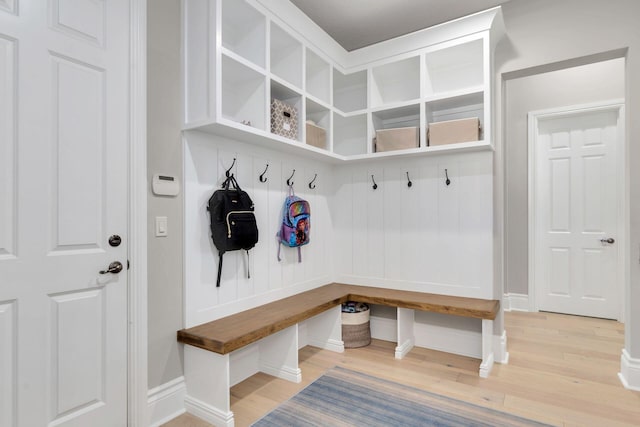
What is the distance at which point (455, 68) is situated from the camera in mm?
2844

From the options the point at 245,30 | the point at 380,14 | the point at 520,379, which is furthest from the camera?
the point at 380,14

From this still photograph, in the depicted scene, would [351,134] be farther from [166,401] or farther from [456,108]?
[166,401]

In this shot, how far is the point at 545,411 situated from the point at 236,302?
1906 millimetres

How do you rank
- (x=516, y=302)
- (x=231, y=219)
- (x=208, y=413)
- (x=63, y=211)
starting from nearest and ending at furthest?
1. (x=63, y=211)
2. (x=208, y=413)
3. (x=231, y=219)
4. (x=516, y=302)

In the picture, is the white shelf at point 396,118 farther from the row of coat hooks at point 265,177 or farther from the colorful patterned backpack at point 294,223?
the colorful patterned backpack at point 294,223

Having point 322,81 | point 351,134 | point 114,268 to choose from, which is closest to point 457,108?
point 351,134

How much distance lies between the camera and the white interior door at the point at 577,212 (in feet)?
12.0

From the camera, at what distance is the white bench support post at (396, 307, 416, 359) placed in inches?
106

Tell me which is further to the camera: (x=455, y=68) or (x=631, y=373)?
(x=455, y=68)

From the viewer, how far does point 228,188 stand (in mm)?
2223

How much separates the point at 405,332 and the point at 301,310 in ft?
3.17

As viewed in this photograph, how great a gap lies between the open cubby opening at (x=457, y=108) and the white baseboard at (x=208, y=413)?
7.86 ft

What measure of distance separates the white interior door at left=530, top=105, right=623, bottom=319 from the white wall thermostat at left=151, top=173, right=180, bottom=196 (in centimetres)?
385

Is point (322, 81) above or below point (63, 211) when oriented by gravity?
above
